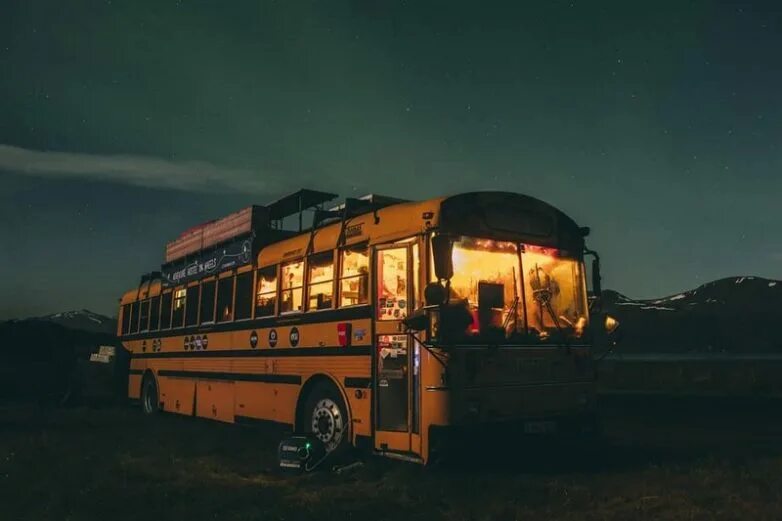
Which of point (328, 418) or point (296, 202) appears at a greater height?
point (296, 202)

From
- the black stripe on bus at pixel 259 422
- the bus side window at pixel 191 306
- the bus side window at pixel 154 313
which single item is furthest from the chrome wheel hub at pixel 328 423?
the bus side window at pixel 154 313

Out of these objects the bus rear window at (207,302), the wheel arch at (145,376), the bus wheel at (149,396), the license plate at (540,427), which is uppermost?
the bus rear window at (207,302)

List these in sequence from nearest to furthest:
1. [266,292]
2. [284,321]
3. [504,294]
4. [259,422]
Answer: [504,294] → [284,321] → [259,422] → [266,292]

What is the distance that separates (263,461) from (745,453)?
6.82 metres

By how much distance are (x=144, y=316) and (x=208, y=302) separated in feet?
14.2

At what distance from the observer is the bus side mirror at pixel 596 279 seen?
360 inches

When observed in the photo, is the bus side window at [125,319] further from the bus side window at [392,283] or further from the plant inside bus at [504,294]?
the plant inside bus at [504,294]

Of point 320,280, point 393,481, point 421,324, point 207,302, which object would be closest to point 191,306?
point 207,302

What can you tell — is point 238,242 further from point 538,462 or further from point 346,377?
point 538,462

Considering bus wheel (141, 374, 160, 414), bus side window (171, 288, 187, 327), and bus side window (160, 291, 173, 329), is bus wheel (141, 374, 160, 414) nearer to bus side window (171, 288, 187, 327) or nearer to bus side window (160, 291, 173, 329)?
bus side window (160, 291, 173, 329)

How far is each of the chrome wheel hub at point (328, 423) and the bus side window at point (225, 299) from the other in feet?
11.0

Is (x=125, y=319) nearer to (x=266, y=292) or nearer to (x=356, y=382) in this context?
(x=266, y=292)

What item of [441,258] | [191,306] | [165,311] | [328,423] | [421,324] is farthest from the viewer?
[165,311]

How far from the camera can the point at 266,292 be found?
36.4 feet
